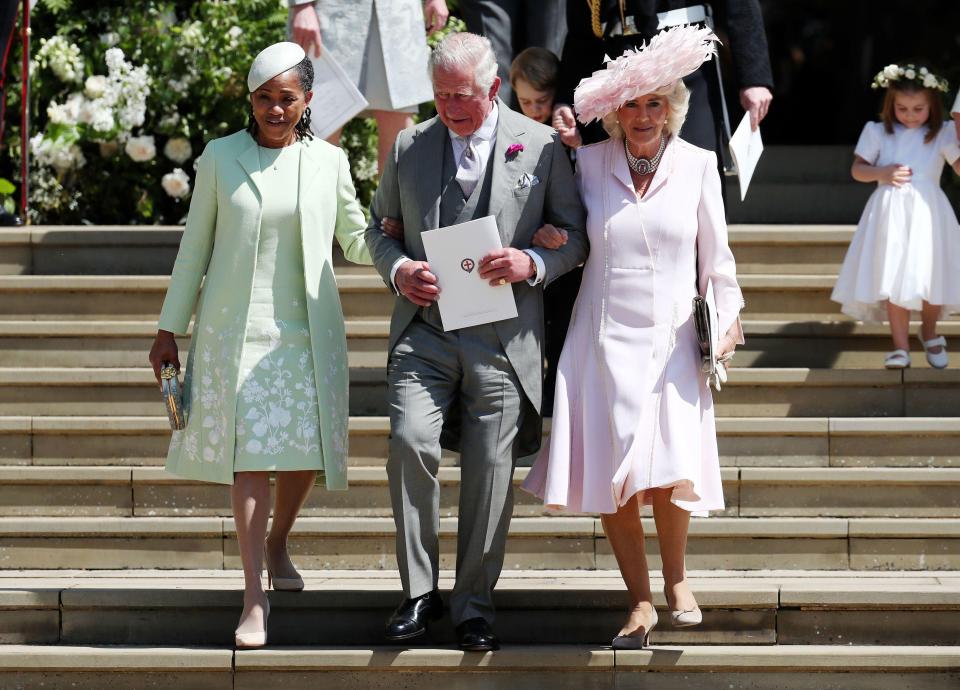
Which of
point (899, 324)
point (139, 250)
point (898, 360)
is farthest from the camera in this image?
point (139, 250)

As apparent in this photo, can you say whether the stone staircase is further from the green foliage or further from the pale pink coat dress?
the green foliage

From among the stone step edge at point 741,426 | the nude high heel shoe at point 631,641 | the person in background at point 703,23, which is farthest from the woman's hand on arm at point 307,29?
the nude high heel shoe at point 631,641

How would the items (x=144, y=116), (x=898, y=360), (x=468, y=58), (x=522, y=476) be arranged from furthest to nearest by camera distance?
(x=144, y=116) < (x=898, y=360) < (x=522, y=476) < (x=468, y=58)

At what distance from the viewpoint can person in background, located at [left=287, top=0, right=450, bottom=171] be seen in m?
7.07

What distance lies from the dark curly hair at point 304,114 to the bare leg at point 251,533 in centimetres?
111

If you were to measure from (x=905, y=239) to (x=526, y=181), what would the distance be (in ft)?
8.80

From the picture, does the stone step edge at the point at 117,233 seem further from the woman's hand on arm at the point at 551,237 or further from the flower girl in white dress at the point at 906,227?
the woman's hand on arm at the point at 551,237

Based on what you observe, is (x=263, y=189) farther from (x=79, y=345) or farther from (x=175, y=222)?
(x=175, y=222)

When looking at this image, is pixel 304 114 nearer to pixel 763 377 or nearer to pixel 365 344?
pixel 365 344

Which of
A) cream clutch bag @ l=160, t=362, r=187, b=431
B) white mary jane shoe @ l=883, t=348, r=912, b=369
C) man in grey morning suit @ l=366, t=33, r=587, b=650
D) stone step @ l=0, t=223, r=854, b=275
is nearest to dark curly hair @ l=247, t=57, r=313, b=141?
man in grey morning suit @ l=366, t=33, r=587, b=650

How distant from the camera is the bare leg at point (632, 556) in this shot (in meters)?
5.02

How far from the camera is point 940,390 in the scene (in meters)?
6.58

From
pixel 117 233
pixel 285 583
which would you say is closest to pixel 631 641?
pixel 285 583

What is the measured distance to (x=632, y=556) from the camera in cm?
503
